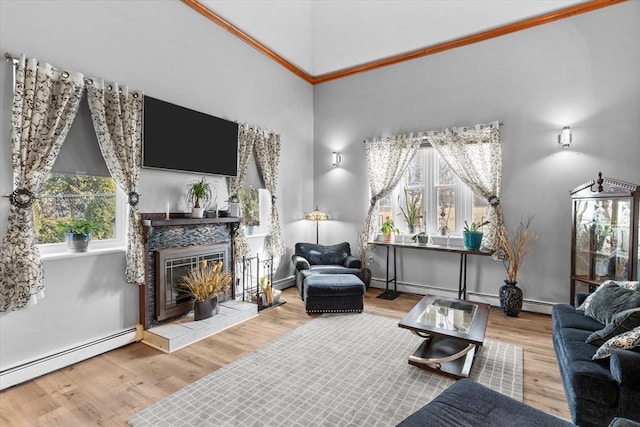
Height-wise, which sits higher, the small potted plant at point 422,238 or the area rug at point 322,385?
the small potted plant at point 422,238

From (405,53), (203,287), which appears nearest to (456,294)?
(203,287)

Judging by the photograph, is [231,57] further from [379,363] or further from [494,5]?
[379,363]

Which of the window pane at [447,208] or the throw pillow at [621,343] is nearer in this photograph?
the throw pillow at [621,343]

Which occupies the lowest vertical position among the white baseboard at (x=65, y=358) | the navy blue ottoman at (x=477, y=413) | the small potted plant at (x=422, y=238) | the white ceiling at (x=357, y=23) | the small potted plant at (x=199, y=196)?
the white baseboard at (x=65, y=358)

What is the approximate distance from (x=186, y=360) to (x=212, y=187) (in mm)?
2094

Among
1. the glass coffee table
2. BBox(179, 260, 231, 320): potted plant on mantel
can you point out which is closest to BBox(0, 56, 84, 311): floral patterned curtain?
BBox(179, 260, 231, 320): potted plant on mantel

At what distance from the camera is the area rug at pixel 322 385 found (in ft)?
6.77

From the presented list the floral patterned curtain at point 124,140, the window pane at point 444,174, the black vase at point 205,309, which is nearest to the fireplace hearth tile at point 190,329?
the black vase at point 205,309

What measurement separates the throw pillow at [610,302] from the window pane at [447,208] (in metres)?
2.20

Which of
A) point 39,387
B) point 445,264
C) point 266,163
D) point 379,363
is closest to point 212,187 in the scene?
point 266,163

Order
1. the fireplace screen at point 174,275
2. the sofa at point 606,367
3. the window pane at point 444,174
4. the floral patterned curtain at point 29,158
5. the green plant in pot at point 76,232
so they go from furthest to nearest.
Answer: the window pane at point 444,174, the fireplace screen at point 174,275, the green plant in pot at point 76,232, the floral patterned curtain at point 29,158, the sofa at point 606,367

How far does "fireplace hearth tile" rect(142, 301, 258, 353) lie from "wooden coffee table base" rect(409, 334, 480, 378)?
6.67 ft

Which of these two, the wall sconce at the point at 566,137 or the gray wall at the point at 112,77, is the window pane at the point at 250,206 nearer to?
the gray wall at the point at 112,77

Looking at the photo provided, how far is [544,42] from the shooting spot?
400 centimetres
